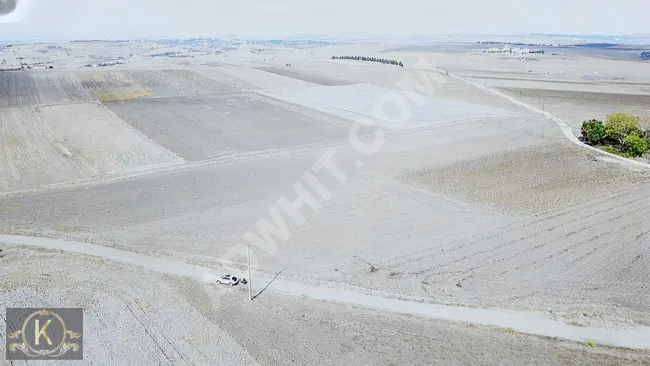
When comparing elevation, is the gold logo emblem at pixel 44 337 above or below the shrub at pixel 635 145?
below

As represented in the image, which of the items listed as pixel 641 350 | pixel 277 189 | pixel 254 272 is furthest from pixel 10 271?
pixel 641 350

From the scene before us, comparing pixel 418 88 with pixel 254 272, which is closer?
pixel 254 272

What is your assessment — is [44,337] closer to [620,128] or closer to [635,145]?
[635,145]

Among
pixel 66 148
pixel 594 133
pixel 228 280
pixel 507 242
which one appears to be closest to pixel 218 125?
pixel 66 148

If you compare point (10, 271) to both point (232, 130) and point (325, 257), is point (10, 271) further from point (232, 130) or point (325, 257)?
point (232, 130)

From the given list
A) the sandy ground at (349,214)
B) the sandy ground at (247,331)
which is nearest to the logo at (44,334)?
the sandy ground at (247,331)

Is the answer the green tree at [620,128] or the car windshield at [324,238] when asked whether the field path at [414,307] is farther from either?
the green tree at [620,128]
